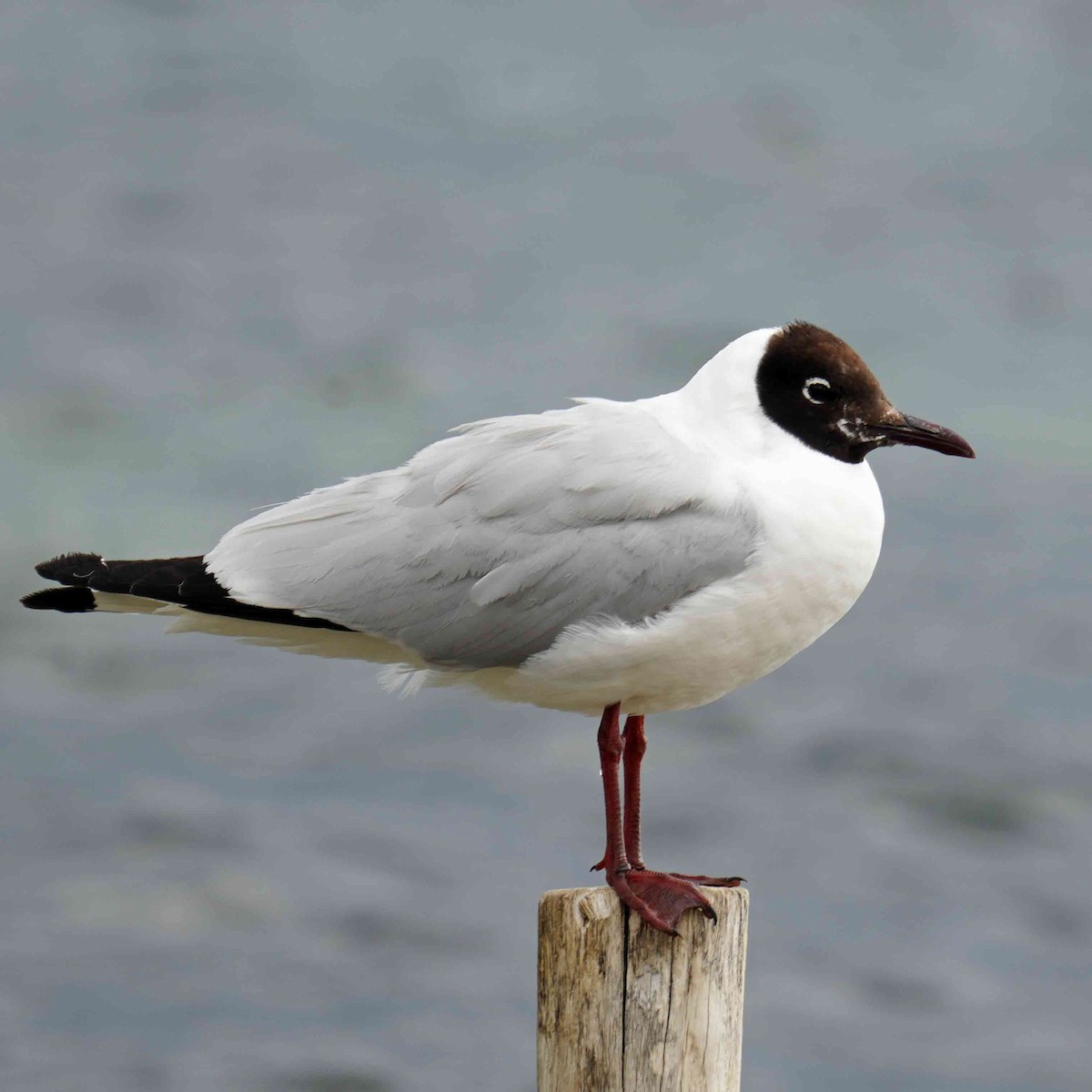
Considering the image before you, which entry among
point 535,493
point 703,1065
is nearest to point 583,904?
point 703,1065

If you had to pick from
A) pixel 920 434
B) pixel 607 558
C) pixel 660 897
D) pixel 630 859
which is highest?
pixel 920 434

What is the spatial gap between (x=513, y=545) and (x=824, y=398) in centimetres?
84

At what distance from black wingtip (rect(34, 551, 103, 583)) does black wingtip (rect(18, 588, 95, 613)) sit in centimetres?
5

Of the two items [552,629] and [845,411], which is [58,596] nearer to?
[552,629]

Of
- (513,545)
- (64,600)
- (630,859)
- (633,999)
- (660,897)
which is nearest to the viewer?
(633,999)

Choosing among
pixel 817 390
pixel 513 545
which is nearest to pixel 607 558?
pixel 513 545

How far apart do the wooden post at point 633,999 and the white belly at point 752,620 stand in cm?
49

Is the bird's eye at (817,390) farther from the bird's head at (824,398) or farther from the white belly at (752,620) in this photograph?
the white belly at (752,620)

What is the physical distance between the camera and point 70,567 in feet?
13.0

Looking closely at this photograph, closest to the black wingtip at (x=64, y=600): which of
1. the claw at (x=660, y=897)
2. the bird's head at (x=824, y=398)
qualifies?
the claw at (x=660, y=897)

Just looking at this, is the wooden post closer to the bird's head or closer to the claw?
the claw

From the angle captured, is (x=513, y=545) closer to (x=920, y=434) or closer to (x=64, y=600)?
(x=920, y=434)

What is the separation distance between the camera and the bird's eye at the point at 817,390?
3.91m

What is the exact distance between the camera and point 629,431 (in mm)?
3807
